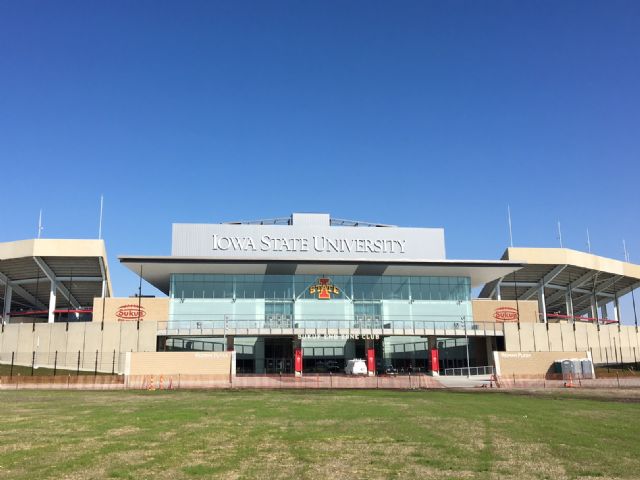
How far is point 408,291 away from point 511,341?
48.0ft

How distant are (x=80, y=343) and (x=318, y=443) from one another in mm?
60503

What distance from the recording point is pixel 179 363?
60.7 meters

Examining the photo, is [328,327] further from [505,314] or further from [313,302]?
[505,314]

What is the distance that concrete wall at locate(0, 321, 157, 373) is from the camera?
226ft

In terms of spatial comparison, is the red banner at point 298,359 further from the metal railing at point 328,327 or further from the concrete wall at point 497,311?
the concrete wall at point 497,311

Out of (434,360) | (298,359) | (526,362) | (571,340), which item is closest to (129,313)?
(298,359)

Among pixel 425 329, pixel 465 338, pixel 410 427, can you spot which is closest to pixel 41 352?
pixel 425 329

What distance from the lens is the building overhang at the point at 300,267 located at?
3022 inches

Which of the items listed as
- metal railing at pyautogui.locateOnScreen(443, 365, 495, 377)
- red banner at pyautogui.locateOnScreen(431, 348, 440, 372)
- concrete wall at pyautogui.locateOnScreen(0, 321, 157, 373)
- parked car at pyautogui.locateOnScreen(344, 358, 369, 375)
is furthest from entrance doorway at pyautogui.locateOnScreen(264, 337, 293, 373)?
metal railing at pyautogui.locateOnScreen(443, 365, 495, 377)

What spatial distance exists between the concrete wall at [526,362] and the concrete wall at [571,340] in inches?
403

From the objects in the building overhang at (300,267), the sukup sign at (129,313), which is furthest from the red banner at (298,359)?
the sukup sign at (129,313)

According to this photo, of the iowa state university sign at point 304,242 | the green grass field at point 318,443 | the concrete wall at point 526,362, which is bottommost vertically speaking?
the green grass field at point 318,443

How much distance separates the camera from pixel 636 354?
86500 millimetres

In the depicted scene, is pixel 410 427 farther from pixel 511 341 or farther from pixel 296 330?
pixel 511 341
